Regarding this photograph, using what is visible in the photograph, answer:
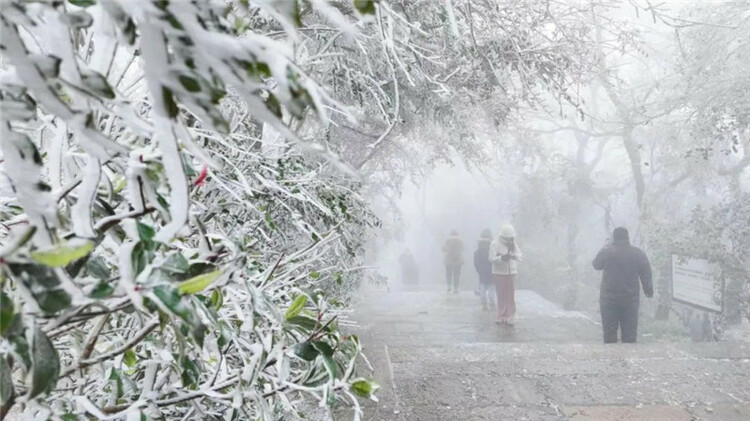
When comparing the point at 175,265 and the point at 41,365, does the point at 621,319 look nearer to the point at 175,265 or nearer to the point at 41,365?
the point at 175,265

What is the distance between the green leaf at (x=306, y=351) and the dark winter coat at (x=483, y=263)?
884cm

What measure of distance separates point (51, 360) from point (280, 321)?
54 centimetres

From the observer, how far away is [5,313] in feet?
1.90

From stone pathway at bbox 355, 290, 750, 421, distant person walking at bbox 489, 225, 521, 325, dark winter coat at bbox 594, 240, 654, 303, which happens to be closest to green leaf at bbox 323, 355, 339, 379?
stone pathway at bbox 355, 290, 750, 421

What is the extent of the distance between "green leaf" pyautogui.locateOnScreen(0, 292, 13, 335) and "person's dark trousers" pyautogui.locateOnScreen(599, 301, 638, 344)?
6502mm

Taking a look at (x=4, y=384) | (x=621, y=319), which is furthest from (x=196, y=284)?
(x=621, y=319)

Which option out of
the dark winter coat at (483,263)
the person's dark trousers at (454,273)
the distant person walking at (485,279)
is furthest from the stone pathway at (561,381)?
the person's dark trousers at (454,273)

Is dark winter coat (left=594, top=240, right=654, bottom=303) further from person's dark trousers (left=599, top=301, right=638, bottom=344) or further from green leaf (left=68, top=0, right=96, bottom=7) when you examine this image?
green leaf (left=68, top=0, right=96, bottom=7)

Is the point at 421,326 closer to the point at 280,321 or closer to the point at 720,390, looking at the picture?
the point at 720,390

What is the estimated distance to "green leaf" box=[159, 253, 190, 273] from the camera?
0.77m

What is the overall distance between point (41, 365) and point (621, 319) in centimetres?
653

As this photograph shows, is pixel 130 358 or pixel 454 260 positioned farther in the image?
pixel 454 260

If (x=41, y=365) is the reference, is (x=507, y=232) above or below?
below

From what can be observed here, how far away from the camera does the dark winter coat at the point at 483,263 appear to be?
1009 cm
